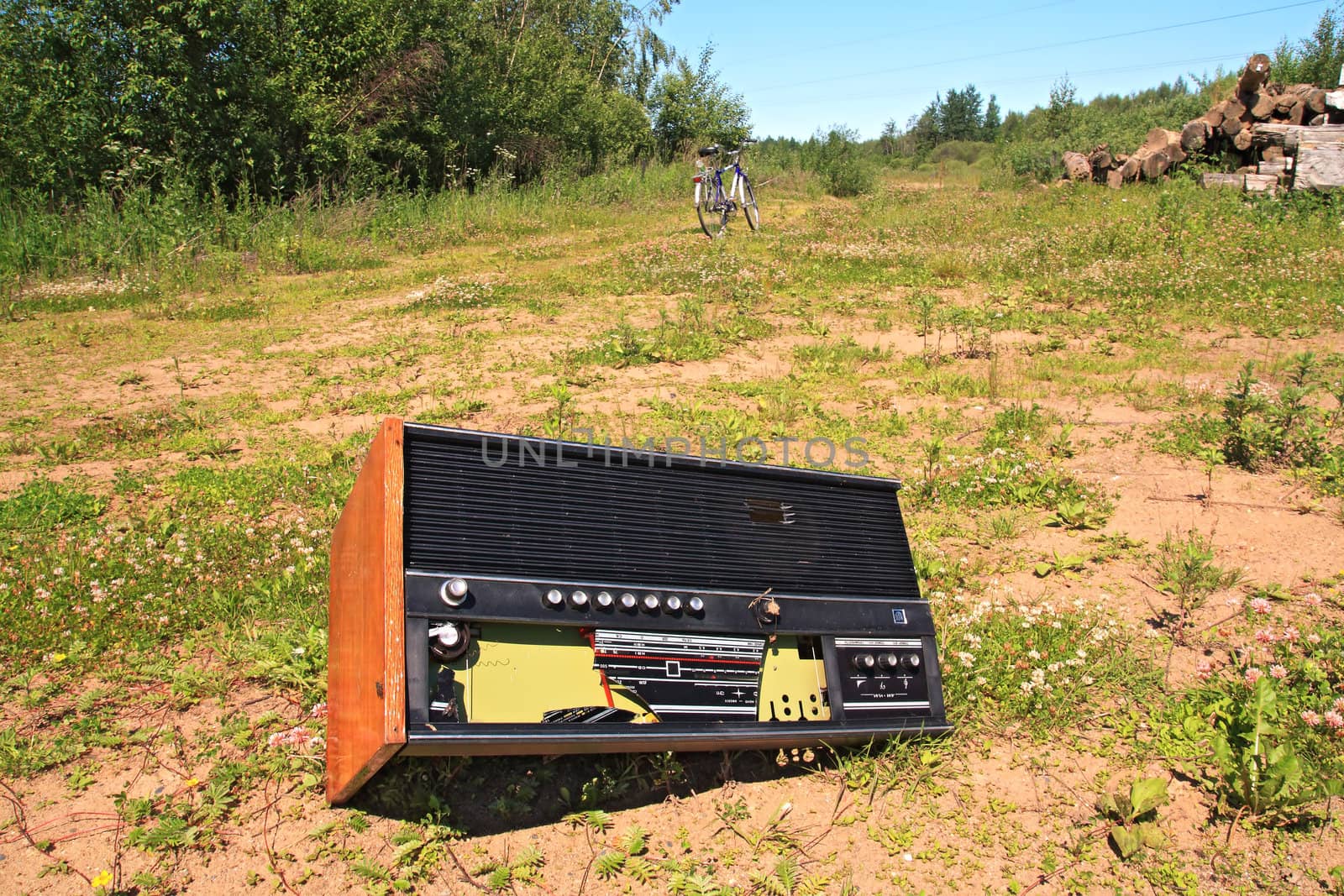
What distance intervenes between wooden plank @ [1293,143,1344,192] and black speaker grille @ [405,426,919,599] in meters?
11.6

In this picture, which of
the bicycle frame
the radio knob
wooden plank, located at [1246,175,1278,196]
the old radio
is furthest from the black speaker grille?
wooden plank, located at [1246,175,1278,196]

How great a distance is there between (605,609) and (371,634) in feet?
1.70

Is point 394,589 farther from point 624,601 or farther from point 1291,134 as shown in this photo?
point 1291,134

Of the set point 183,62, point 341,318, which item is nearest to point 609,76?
point 183,62

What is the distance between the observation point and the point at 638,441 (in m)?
4.98

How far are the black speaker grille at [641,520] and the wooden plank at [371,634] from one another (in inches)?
2.4

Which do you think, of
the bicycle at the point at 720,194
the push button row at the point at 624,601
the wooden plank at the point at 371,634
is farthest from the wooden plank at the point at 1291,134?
the wooden plank at the point at 371,634

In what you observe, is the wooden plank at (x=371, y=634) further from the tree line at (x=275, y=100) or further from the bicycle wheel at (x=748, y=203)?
the bicycle wheel at (x=748, y=203)

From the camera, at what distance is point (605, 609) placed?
2098 mm

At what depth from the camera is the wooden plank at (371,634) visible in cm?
178

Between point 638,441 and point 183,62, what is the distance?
1049 centimetres

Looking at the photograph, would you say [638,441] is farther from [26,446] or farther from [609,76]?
[609,76]

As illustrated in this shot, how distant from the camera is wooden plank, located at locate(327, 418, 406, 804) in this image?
1783 millimetres

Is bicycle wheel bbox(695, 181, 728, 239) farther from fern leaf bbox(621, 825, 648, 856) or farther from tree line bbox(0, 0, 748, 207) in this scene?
fern leaf bbox(621, 825, 648, 856)
